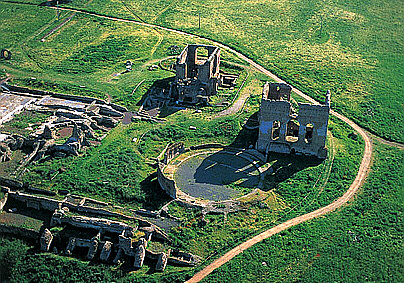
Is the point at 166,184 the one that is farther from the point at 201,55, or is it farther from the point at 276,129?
the point at 201,55

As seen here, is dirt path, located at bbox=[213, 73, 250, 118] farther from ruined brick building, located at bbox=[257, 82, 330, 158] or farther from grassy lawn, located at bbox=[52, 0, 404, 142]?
grassy lawn, located at bbox=[52, 0, 404, 142]

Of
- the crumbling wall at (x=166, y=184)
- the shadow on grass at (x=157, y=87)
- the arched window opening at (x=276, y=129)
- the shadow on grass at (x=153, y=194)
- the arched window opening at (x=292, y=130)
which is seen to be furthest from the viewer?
the shadow on grass at (x=157, y=87)

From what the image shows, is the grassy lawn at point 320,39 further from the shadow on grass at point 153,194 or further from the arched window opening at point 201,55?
the shadow on grass at point 153,194

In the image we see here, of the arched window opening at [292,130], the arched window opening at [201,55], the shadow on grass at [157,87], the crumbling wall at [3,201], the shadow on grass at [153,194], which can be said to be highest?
the arched window opening at [201,55]

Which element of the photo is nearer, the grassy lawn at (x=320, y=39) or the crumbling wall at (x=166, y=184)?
the crumbling wall at (x=166, y=184)

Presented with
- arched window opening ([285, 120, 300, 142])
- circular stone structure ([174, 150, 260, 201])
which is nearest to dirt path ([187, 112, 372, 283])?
circular stone structure ([174, 150, 260, 201])

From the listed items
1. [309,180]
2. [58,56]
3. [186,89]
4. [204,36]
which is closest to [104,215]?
[309,180]

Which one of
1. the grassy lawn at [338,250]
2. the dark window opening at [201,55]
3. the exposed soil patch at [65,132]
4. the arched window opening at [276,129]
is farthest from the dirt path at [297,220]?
the dark window opening at [201,55]
